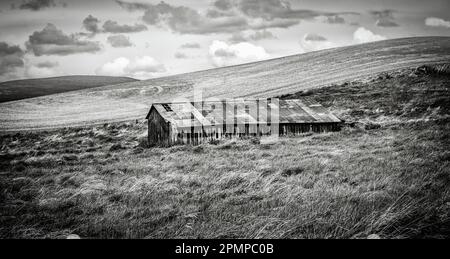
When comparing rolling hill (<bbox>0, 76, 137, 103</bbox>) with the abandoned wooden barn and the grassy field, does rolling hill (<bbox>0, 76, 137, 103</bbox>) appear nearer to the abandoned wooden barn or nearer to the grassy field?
the abandoned wooden barn

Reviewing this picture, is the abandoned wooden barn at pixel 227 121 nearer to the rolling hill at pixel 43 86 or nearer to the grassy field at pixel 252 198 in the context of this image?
the grassy field at pixel 252 198

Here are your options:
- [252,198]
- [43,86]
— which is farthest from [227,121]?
[43,86]

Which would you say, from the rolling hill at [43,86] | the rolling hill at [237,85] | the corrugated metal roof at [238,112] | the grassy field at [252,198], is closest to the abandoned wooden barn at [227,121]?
the corrugated metal roof at [238,112]

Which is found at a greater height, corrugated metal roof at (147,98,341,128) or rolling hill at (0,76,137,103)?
rolling hill at (0,76,137,103)

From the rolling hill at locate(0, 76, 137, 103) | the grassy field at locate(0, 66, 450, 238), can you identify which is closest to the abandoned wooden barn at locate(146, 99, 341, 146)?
the grassy field at locate(0, 66, 450, 238)

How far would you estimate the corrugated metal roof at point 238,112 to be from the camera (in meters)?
23.3

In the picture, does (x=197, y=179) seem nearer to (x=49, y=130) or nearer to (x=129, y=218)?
(x=129, y=218)

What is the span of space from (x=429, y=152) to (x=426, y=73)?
2659 centimetres

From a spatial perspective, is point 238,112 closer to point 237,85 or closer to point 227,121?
point 227,121

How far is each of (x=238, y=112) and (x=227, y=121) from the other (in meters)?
1.81

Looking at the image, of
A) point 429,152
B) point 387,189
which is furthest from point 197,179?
point 429,152

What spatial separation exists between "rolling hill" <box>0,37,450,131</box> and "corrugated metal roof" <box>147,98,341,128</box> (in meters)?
9.04

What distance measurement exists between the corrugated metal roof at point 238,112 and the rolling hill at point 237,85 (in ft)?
29.7

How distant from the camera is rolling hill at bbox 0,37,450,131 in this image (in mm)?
36656
